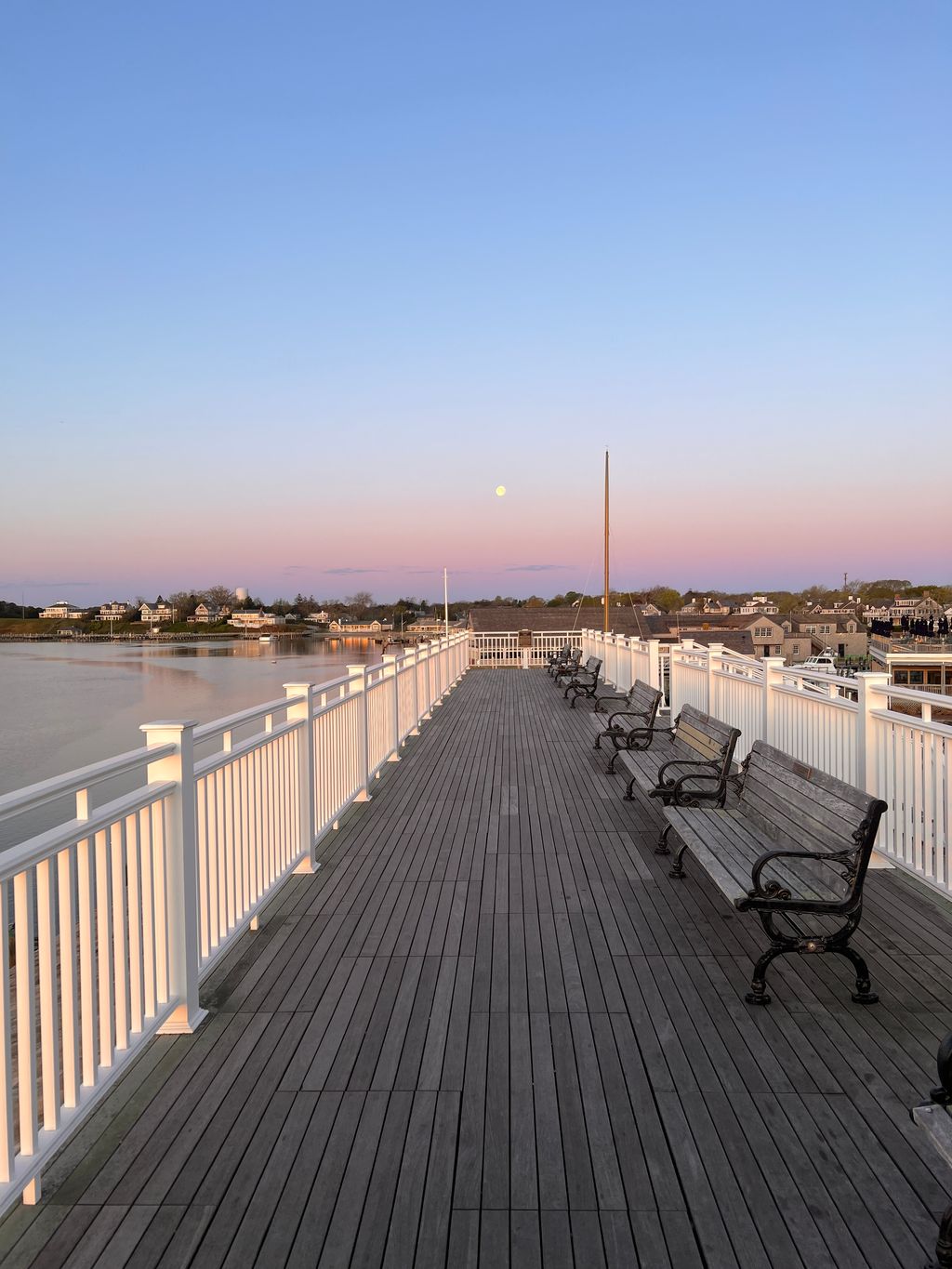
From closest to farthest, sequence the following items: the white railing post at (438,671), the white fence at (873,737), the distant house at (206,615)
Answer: the white fence at (873,737) → the white railing post at (438,671) → the distant house at (206,615)

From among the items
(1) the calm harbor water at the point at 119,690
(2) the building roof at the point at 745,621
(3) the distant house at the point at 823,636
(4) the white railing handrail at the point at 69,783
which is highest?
(4) the white railing handrail at the point at 69,783

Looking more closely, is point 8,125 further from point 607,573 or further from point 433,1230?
point 433,1230

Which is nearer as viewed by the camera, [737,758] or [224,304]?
[737,758]

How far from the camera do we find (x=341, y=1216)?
1877 millimetres

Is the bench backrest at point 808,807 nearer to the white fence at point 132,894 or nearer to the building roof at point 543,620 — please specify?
the white fence at point 132,894

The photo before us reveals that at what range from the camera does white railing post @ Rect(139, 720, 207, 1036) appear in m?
2.78

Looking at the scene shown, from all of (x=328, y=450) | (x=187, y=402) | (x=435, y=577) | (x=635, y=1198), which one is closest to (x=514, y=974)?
(x=635, y=1198)

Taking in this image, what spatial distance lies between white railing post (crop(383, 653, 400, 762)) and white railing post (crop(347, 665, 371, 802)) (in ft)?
4.40

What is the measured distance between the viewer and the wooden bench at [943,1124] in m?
1.68

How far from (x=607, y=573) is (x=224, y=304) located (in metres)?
13.8

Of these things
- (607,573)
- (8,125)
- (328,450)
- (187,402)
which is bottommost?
(607,573)

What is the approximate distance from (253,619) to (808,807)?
67.3 m

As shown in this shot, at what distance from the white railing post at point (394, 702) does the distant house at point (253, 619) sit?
58638 millimetres

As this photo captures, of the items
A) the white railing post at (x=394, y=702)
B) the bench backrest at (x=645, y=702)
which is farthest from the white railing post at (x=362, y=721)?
the bench backrest at (x=645, y=702)
